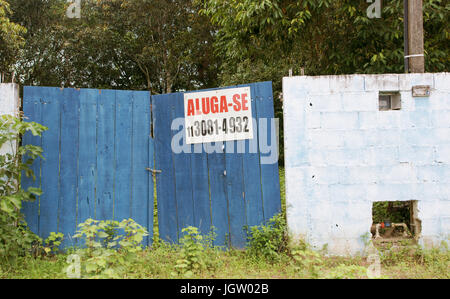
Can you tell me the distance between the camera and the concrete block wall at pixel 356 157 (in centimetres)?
424

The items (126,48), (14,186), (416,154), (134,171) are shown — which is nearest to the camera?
(14,186)

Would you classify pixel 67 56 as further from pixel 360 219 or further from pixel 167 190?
pixel 360 219

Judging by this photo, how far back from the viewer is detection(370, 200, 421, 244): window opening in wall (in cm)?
436

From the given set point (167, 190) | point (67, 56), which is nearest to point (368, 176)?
point (167, 190)

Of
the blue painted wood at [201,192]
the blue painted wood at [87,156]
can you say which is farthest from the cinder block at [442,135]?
the blue painted wood at [87,156]

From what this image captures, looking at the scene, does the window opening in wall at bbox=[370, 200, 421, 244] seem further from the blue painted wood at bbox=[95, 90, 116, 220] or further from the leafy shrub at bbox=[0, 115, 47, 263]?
the leafy shrub at bbox=[0, 115, 47, 263]

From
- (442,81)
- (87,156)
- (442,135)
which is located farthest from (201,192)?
(442,81)

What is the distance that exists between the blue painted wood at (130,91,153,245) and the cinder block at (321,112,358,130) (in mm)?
2050

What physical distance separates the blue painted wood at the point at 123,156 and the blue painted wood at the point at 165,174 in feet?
1.02

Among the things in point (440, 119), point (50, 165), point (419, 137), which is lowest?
point (50, 165)

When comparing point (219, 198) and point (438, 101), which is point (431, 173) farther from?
point (219, 198)

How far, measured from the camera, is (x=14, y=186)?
4102 mm

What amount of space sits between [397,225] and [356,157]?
3.15 ft

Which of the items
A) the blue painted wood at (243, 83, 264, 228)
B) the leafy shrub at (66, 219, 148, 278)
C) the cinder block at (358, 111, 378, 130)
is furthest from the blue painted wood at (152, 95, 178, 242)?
the cinder block at (358, 111, 378, 130)
